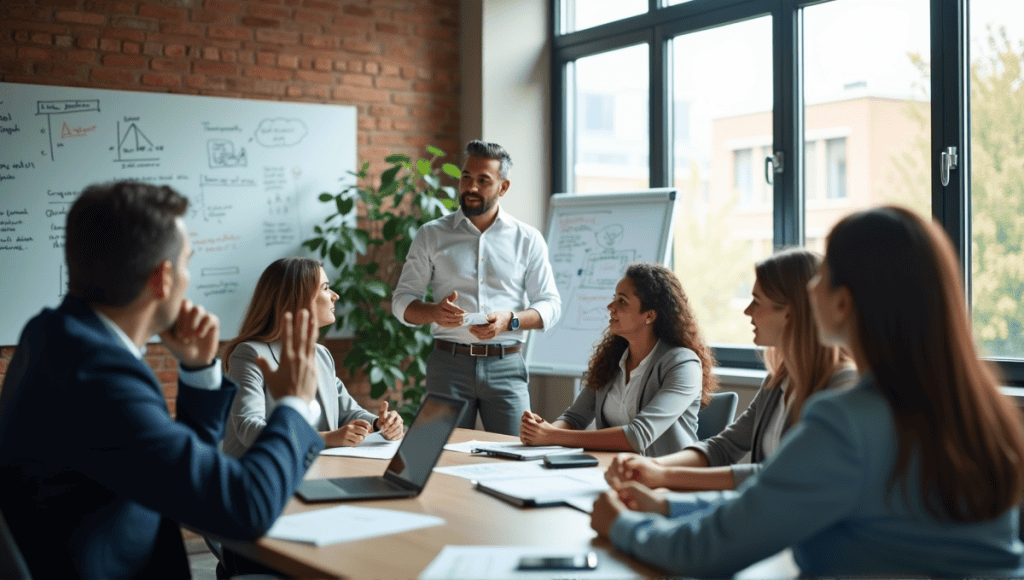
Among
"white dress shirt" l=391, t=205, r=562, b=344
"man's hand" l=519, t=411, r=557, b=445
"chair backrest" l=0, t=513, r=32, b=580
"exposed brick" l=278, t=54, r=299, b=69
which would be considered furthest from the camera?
"exposed brick" l=278, t=54, r=299, b=69

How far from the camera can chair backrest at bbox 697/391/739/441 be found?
2914mm

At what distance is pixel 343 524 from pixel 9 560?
0.56 m

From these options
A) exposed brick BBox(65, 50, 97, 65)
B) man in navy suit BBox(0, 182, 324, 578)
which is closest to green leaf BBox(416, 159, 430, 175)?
exposed brick BBox(65, 50, 97, 65)

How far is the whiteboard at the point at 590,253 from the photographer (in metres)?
4.59

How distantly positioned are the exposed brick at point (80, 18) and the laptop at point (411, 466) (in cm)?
339

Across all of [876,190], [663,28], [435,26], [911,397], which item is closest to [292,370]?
[911,397]

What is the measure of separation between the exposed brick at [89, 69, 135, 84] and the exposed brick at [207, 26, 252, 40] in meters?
0.48

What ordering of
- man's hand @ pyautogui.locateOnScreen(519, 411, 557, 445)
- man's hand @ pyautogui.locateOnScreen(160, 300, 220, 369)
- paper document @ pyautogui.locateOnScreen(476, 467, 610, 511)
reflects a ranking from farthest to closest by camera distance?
man's hand @ pyautogui.locateOnScreen(519, 411, 557, 445) < paper document @ pyautogui.locateOnScreen(476, 467, 610, 511) < man's hand @ pyautogui.locateOnScreen(160, 300, 220, 369)

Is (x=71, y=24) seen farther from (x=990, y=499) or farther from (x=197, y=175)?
(x=990, y=499)

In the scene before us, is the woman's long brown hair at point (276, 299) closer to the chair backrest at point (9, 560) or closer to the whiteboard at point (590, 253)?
the chair backrest at point (9, 560)

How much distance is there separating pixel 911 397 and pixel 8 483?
54.6 inches

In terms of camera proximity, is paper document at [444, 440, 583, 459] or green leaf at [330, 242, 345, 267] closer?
paper document at [444, 440, 583, 459]

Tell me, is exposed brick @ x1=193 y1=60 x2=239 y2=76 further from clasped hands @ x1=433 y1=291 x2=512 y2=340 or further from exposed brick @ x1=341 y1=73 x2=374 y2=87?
clasped hands @ x1=433 y1=291 x2=512 y2=340

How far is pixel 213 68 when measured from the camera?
478 cm
